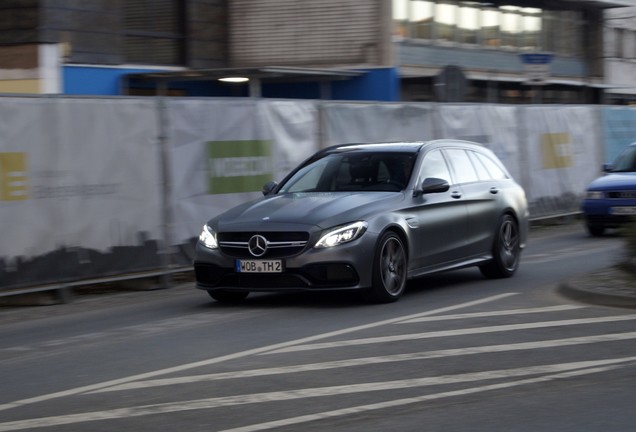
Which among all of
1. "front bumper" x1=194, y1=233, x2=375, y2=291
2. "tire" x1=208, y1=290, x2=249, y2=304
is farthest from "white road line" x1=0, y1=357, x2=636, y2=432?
"tire" x1=208, y1=290, x2=249, y2=304

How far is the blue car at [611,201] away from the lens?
20312mm

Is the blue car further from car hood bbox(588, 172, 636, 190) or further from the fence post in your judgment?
the fence post

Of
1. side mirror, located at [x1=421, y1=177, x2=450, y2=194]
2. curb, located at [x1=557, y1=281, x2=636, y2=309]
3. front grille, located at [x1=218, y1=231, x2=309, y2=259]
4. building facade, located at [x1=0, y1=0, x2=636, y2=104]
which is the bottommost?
curb, located at [x1=557, y1=281, x2=636, y2=309]

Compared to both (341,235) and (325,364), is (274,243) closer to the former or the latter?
(341,235)

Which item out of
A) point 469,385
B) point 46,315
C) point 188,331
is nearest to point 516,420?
point 469,385

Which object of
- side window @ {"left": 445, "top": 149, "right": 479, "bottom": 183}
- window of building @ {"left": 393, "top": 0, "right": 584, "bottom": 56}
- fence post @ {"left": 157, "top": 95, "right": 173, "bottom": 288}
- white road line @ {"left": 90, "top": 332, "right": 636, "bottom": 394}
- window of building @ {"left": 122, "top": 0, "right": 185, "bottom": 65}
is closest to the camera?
white road line @ {"left": 90, "top": 332, "right": 636, "bottom": 394}

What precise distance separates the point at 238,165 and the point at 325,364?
7871mm

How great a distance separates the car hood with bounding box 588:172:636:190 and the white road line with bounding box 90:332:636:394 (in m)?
10.7

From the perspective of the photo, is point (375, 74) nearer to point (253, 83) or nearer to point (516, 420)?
point (253, 83)

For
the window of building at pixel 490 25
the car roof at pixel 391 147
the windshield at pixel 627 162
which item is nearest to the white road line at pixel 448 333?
the car roof at pixel 391 147

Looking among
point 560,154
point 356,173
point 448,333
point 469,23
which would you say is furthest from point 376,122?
point 469,23

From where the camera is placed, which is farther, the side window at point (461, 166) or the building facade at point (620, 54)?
the building facade at point (620, 54)

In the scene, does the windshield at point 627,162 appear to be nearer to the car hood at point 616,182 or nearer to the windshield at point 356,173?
the car hood at point 616,182

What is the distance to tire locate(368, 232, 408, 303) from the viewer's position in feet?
39.3
